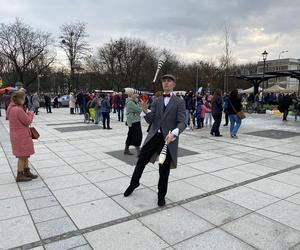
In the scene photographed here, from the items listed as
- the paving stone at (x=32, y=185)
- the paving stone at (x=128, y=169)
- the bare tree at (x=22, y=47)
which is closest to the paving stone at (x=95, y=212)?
the paving stone at (x=32, y=185)

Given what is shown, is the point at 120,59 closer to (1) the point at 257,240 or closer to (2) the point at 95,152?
(2) the point at 95,152

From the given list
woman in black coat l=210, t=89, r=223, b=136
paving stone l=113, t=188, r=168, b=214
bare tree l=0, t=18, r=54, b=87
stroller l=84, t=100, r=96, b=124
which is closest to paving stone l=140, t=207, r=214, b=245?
paving stone l=113, t=188, r=168, b=214

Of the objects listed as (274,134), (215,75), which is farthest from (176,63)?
(274,134)

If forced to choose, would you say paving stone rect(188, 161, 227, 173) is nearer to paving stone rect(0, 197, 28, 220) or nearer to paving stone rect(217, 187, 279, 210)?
paving stone rect(217, 187, 279, 210)

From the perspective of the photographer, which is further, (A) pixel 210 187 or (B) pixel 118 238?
(A) pixel 210 187

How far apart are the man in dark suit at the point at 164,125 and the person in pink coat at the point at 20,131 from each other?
2312mm

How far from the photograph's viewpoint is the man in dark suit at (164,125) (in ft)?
14.2

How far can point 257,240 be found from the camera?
135 inches

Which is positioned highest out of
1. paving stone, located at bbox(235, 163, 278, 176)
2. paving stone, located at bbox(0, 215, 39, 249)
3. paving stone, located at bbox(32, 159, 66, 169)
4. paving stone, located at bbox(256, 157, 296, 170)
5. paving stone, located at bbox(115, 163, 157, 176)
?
paving stone, located at bbox(256, 157, 296, 170)

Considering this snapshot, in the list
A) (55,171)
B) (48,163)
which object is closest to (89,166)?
(55,171)

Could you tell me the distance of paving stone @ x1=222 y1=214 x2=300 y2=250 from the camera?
11.0 feet

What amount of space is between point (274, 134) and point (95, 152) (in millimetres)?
7067

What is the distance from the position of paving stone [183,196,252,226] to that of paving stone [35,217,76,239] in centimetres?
164

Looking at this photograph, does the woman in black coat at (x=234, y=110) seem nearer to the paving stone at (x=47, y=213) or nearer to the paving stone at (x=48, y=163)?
the paving stone at (x=48, y=163)
